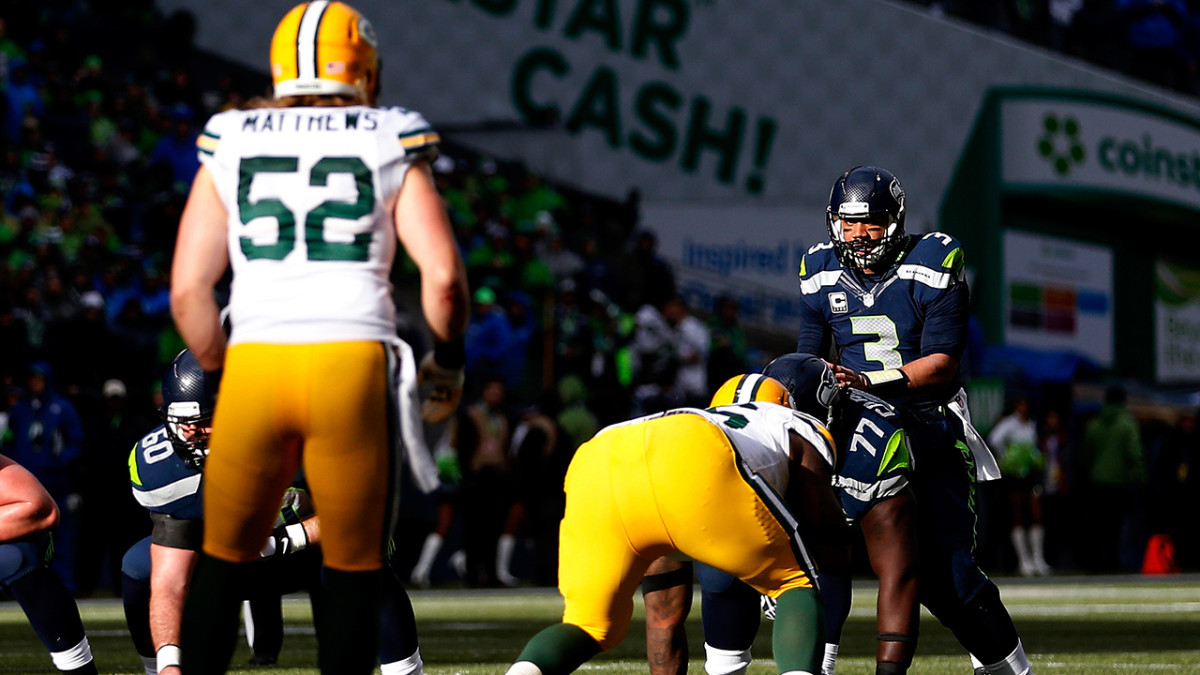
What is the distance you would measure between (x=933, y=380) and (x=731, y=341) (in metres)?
12.2

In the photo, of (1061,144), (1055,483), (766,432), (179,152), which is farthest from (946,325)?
(1061,144)

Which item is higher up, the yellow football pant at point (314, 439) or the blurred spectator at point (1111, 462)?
the yellow football pant at point (314, 439)

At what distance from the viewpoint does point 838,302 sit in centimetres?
671

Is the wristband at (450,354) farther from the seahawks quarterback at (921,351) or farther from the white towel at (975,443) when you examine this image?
the white towel at (975,443)

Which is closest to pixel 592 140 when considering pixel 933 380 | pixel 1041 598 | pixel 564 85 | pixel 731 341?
pixel 564 85

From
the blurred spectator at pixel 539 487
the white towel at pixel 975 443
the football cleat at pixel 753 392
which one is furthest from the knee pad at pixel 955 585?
the blurred spectator at pixel 539 487

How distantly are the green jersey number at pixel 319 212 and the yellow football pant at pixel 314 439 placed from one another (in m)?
0.22

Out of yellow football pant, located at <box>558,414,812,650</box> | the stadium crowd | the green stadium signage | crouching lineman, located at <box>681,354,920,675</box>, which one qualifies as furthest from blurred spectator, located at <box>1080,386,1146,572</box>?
yellow football pant, located at <box>558,414,812,650</box>

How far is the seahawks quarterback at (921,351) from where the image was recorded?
6234 millimetres

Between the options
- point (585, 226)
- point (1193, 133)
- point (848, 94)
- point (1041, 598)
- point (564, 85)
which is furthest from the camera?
point (1193, 133)

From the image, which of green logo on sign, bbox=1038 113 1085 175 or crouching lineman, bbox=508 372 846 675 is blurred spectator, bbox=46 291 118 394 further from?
green logo on sign, bbox=1038 113 1085 175

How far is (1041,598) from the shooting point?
49.1 feet

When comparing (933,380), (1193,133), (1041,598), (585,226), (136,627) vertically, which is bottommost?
(1041,598)

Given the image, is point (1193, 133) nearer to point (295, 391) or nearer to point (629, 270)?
point (629, 270)
